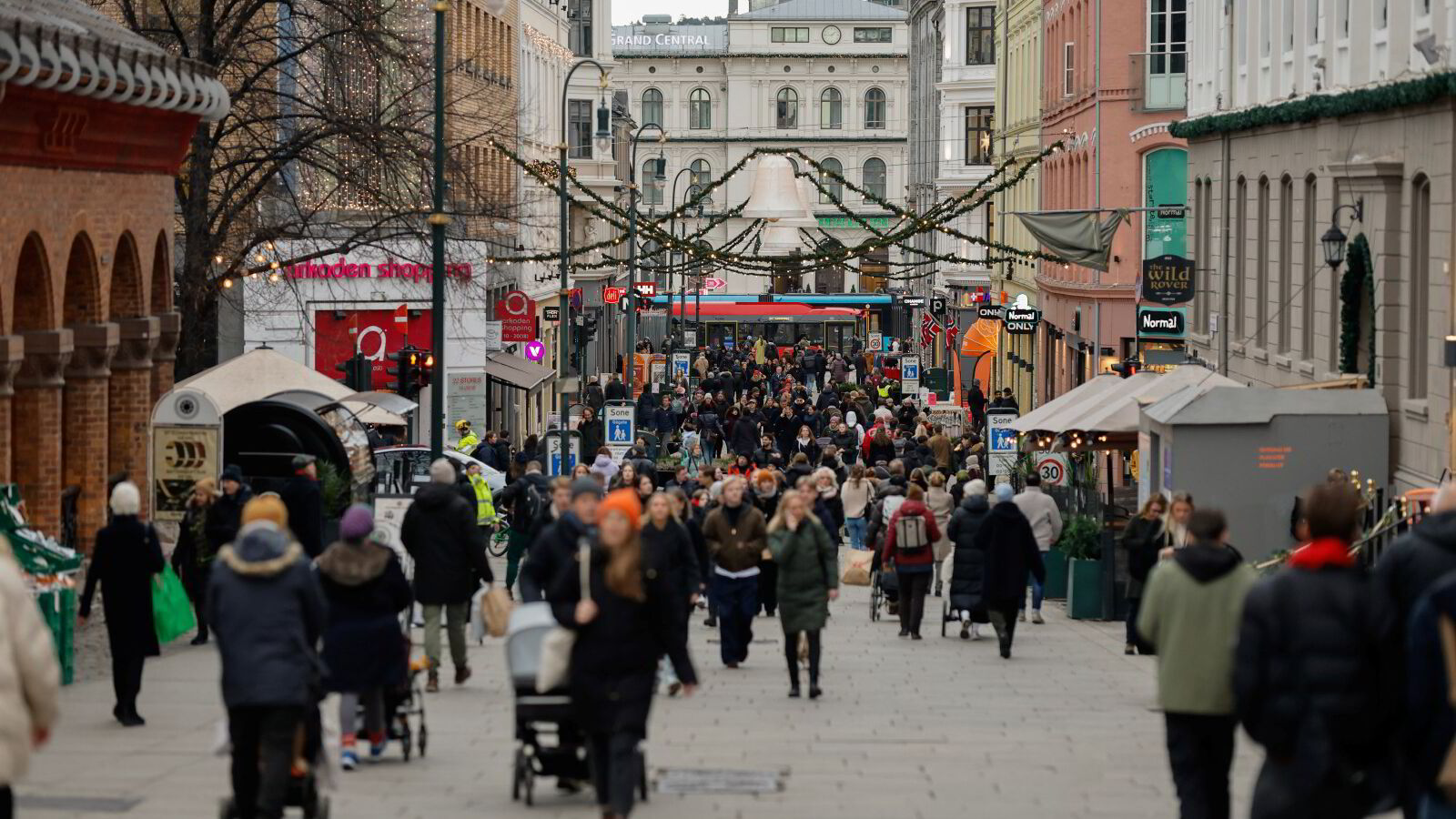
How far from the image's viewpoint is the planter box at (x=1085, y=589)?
25.0 m

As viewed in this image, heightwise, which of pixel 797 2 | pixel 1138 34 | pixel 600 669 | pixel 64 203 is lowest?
pixel 600 669

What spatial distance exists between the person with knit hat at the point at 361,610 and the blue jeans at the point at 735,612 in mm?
6199

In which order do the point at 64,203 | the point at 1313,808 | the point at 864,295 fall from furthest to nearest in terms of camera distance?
1. the point at 864,295
2. the point at 64,203
3. the point at 1313,808

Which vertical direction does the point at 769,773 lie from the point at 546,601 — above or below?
below

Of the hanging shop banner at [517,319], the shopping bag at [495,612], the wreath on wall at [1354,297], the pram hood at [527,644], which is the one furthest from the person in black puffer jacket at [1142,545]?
the hanging shop banner at [517,319]

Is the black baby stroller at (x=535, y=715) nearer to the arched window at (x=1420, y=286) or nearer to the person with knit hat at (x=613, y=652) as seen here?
the person with knit hat at (x=613, y=652)

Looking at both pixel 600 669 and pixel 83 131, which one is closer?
pixel 600 669

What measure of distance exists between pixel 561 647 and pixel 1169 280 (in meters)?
26.6

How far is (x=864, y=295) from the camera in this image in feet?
369

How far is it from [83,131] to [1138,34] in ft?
101

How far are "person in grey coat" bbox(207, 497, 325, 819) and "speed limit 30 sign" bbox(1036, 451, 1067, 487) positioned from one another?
20939 mm

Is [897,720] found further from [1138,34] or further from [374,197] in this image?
[1138,34]

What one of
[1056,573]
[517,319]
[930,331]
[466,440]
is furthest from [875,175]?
[1056,573]

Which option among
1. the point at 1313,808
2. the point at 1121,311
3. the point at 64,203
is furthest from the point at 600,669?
the point at 1121,311
